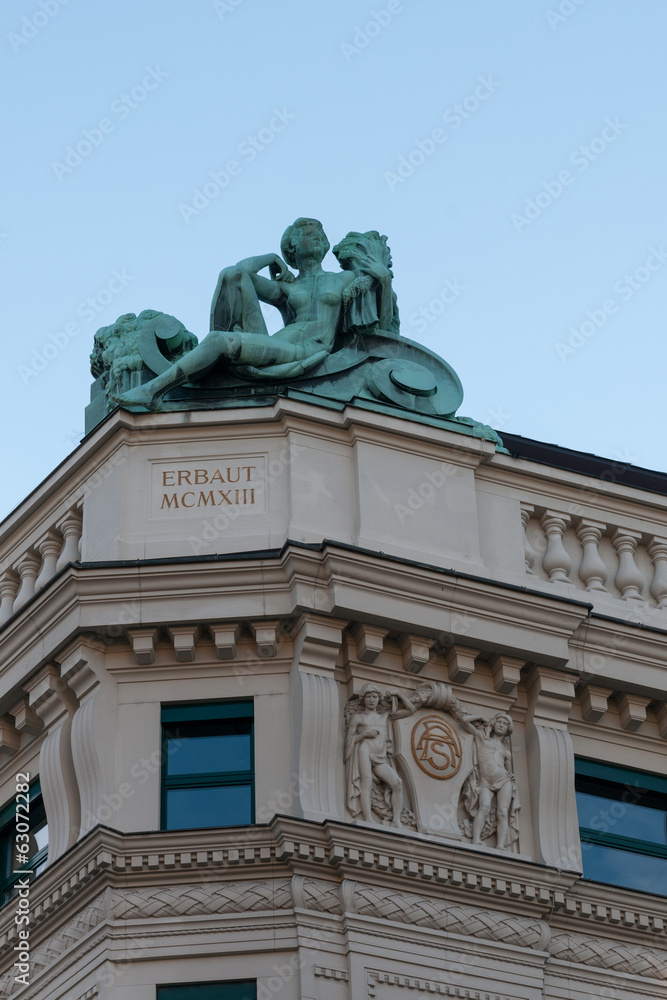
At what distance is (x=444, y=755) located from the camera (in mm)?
21297

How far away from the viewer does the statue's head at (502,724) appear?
71.1ft

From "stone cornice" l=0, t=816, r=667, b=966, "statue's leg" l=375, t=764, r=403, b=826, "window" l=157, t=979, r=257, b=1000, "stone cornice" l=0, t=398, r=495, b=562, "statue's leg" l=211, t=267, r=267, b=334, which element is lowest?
"window" l=157, t=979, r=257, b=1000

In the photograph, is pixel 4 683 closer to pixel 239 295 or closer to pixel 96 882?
pixel 96 882

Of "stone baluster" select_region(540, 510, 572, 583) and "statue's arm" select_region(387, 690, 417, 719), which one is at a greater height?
"stone baluster" select_region(540, 510, 572, 583)

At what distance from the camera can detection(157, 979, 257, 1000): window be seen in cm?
1956

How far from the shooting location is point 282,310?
2452cm

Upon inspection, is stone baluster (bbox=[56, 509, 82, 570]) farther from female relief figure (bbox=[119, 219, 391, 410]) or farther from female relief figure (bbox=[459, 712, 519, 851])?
female relief figure (bbox=[459, 712, 519, 851])

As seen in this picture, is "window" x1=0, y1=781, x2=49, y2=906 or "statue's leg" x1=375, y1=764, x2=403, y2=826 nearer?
"statue's leg" x1=375, y1=764, x2=403, y2=826

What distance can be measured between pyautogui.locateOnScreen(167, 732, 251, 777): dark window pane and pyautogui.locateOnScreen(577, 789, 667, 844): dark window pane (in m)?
3.53

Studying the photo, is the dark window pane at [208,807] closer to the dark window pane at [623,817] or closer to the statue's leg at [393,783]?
the statue's leg at [393,783]

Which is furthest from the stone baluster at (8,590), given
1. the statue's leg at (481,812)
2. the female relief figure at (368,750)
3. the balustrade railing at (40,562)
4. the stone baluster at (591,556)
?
the stone baluster at (591,556)

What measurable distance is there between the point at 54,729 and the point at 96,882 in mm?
2095

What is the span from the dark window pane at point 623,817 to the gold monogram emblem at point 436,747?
1582 mm

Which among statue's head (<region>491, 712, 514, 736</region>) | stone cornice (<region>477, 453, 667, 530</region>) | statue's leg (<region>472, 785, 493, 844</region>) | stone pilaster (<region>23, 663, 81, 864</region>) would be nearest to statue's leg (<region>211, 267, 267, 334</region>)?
stone cornice (<region>477, 453, 667, 530</region>)
